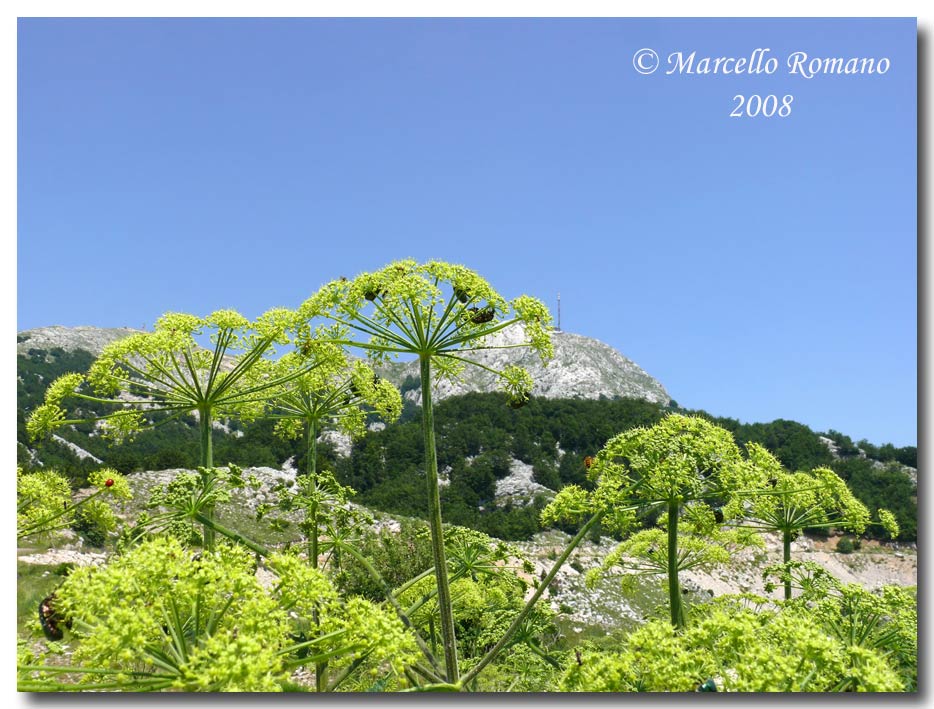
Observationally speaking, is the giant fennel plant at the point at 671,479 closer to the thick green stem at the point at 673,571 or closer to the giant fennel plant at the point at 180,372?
the thick green stem at the point at 673,571

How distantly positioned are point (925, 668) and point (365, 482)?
1949 centimetres

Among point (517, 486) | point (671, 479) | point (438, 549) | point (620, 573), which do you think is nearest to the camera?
point (438, 549)

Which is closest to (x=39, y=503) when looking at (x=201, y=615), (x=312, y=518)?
(x=312, y=518)

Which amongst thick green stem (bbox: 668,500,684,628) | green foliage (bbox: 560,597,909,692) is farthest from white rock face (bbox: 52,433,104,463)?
green foliage (bbox: 560,597,909,692)

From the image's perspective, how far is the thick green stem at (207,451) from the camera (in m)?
4.09

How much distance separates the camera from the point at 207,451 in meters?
4.64

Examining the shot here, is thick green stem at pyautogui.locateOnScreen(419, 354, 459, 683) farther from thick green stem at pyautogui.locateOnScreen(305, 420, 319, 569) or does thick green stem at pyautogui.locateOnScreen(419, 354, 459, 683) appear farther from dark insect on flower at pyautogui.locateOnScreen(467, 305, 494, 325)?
thick green stem at pyautogui.locateOnScreen(305, 420, 319, 569)

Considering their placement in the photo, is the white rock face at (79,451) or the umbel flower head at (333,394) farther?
the white rock face at (79,451)

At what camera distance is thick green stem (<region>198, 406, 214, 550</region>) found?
4094 mm

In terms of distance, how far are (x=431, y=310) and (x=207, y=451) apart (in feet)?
6.13

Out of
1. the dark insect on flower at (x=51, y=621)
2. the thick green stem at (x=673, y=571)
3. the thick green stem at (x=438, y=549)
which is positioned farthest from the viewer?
the thick green stem at (x=673, y=571)

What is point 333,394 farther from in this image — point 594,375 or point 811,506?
point 594,375

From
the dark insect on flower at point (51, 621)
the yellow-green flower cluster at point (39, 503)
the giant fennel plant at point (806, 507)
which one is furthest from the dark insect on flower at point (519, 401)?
the yellow-green flower cluster at point (39, 503)

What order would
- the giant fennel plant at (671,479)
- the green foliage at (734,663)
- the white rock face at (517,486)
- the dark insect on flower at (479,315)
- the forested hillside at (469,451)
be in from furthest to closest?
1. the white rock face at (517,486)
2. the forested hillside at (469,451)
3. the giant fennel plant at (671,479)
4. the dark insect on flower at (479,315)
5. the green foliage at (734,663)
